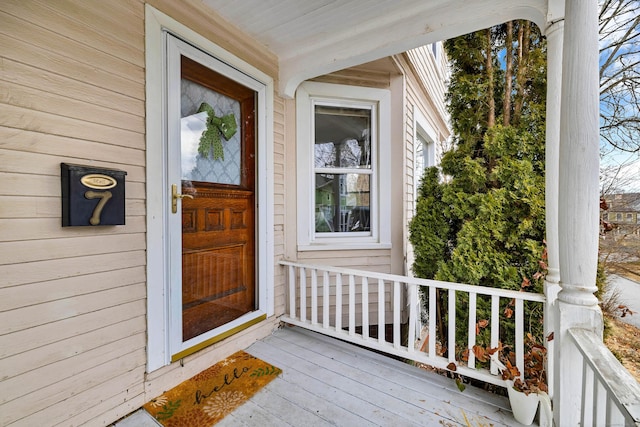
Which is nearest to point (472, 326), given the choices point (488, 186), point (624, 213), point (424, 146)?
point (488, 186)

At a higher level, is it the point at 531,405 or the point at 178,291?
the point at 178,291

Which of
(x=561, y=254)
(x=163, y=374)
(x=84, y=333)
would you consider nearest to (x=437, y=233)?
(x=561, y=254)

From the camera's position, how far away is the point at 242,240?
2.44 metres

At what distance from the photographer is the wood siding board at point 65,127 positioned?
1229 millimetres

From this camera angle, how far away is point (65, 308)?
1385 millimetres

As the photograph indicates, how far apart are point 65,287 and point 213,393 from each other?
1052 millimetres

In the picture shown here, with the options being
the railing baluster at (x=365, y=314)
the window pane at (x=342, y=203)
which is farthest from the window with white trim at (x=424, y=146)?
the railing baluster at (x=365, y=314)

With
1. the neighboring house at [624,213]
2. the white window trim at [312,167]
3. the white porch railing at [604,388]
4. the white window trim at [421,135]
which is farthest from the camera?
the white window trim at [421,135]

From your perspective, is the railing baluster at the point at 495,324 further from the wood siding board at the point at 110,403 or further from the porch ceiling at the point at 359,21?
the wood siding board at the point at 110,403

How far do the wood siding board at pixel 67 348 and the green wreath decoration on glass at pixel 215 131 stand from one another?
121cm

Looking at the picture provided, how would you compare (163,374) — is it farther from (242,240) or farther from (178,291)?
(242,240)

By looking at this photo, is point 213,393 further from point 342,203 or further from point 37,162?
point 342,203

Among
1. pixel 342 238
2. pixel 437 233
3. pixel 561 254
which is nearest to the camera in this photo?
pixel 561 254

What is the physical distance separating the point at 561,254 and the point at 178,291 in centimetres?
214
